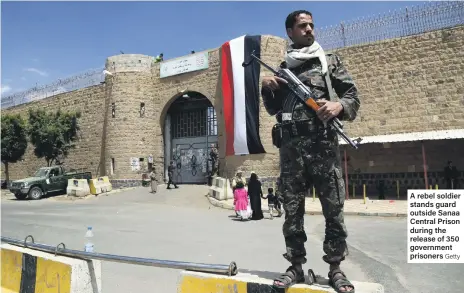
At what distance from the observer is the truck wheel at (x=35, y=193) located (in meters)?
20.2

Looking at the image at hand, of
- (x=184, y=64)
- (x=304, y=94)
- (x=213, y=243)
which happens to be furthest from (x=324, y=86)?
(x=184, y=64)

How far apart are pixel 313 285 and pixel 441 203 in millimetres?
1936

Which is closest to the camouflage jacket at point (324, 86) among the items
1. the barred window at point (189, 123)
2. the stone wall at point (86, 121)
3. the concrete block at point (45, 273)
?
the concrete block at point (45, 273)

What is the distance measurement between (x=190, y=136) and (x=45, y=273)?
20.6 metres

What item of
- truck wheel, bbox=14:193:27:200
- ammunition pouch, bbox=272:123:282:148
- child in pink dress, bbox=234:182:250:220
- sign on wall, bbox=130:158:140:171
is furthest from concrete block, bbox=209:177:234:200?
ammunition pouch, bbox=272:123:282:148

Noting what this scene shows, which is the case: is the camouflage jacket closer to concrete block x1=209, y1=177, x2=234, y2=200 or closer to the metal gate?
concrete block x1=209, y1=177, x2=234, y2=200

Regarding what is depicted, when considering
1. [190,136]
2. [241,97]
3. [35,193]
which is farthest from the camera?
[190,136]

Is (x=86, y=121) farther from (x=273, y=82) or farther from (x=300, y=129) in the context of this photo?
(x=300, y=129)

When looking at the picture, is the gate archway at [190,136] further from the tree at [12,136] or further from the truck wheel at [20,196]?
the tree at [12,136]

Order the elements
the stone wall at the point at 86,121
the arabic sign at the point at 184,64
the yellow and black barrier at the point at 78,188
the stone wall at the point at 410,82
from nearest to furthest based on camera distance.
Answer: the stone wall at the point at 410,82 < the yellow and black barrier at the point at 78,188 < the arabic sign at the point at 184,64 < the stone wall at the point at 86,121

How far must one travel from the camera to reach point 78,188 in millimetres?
20141

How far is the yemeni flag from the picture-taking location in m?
18.8

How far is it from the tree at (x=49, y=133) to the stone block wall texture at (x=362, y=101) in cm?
122

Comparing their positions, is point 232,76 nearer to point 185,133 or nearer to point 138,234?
point 185,133
